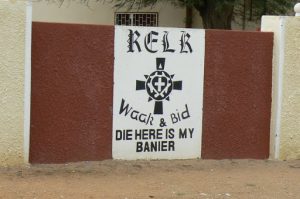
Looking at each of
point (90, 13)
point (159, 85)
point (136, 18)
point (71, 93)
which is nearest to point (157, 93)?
point (159, 85)

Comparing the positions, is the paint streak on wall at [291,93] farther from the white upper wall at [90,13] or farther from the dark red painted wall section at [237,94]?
the white upper wall at [90,13]

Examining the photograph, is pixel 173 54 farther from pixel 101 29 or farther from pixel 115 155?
pixel 115 155

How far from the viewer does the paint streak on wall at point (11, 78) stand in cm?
749

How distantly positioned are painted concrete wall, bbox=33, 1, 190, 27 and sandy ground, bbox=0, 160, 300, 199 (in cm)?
783

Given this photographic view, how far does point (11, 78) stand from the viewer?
24.8 ft

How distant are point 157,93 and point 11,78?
2114mm

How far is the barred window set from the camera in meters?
16.1

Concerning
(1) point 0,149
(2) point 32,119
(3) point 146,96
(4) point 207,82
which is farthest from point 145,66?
(1) point 0,149

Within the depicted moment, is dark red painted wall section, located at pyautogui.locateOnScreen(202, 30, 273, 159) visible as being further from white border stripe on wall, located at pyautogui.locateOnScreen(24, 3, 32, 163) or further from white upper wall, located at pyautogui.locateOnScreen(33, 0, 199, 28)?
white upper wall, located at pyautogui.locateOnScreen(33, 0, 199, 28)

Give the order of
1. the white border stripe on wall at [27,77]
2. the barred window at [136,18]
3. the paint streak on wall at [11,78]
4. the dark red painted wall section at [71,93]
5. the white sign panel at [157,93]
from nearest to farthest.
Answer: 1. the paint streak on wall at [11,78]
2. the white border stripe on wall at [27,77]
3. the dark red painted wall section at [71,93]
4. the white sign panel at [157,93]
5. the barred window at [136,18]

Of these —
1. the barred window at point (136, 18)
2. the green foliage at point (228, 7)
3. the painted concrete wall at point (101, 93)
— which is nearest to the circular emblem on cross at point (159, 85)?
the painted concrete wall at point (101, 93)

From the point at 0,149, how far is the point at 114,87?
5.79 ft

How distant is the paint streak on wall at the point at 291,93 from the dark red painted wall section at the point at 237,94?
9.5 inches

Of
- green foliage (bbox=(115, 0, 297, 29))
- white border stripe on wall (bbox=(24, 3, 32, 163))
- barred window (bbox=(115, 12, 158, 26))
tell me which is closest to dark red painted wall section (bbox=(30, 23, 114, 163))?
white border stripe on wall (bbox=(24, 3, 32, 163))
